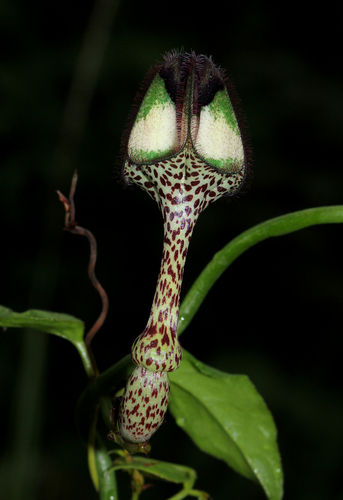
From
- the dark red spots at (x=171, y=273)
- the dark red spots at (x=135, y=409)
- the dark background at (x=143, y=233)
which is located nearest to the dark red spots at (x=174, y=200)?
the dark red spots at (x=171, y=273)

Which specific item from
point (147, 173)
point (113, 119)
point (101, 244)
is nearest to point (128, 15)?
point (113, 119)

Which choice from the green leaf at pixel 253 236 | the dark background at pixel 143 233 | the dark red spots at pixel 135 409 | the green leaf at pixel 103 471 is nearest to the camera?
→ the dark red spots at pixel 135 409

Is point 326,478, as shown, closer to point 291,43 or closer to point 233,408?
point 233,408

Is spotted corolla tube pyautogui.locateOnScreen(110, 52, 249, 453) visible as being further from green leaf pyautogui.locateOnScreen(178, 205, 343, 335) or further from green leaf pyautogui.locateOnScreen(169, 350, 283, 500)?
green leaf pyautogui.locateOnScreen(169, 350, 283, 500)

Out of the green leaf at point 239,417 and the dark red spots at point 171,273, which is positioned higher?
the dark red spots at point 171,273

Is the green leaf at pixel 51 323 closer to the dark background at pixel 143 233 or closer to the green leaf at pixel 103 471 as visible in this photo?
the green leaf at pixel 103 471

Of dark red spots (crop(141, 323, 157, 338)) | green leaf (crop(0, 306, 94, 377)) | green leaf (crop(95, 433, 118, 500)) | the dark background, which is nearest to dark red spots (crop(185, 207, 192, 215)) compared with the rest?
dark red spots (crop(141, 323, 157, 338))
